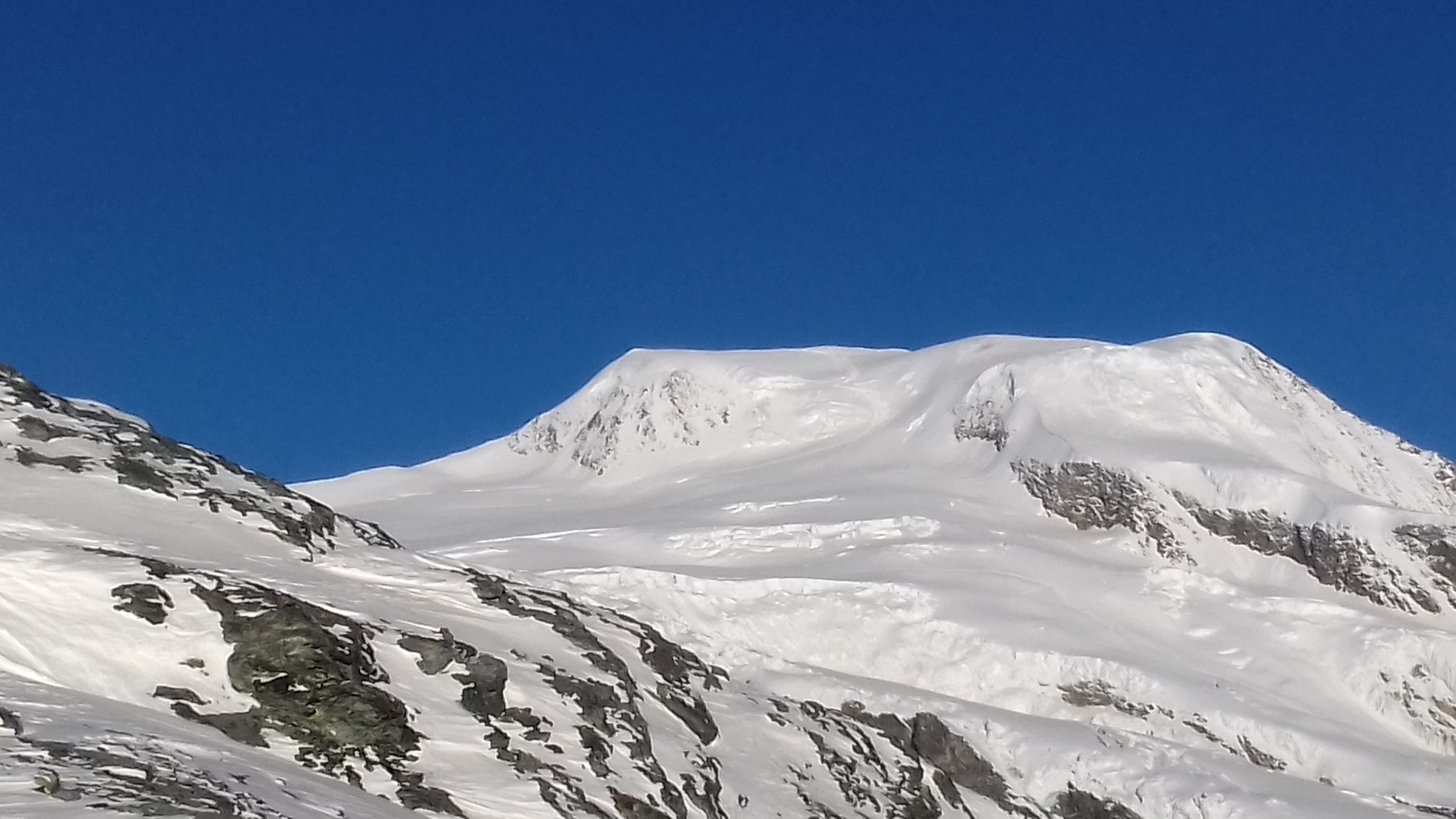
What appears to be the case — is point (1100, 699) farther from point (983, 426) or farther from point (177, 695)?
point (177, 695)

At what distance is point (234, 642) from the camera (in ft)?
67.2

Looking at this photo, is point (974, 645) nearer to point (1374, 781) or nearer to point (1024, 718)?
point (1024, 718)

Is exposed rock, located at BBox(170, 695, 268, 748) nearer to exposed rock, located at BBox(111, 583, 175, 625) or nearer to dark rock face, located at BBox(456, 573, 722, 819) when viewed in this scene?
exposed rock, located at BBox(111, 583, 175, 625)

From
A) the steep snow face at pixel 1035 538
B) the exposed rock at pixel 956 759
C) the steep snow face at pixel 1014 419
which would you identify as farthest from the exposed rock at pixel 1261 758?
the steep snow face at pixel 1014 419

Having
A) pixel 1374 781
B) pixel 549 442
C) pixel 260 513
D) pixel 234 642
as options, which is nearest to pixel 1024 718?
pixel 1374 781

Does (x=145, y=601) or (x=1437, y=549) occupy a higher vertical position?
(x=1437, y=549)

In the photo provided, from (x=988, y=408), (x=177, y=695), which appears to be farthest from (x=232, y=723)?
(x=988, y=408)

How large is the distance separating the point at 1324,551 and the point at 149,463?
43.7 meters

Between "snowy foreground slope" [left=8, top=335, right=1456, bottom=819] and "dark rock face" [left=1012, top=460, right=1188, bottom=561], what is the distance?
163 mm

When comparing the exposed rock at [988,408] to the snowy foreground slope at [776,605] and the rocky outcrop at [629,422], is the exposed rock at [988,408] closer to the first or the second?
the snowy foreground slope at [776,605]

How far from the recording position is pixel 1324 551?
54594 mm

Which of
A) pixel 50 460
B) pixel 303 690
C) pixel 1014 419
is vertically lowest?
pixel 303 690

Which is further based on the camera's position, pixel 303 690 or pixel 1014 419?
pixel 1014 419

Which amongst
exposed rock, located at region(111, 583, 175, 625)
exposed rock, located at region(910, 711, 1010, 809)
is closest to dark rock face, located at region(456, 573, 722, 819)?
exposed rock, located at region(111, 583, 175, 625)
